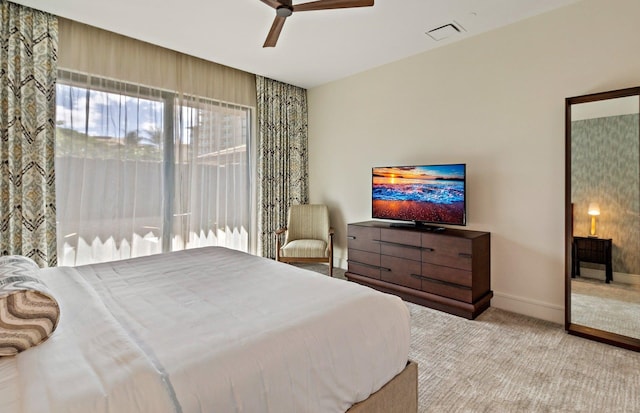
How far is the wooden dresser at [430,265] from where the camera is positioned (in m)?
2.97

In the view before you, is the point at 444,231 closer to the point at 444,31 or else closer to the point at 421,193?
the point at 421,193

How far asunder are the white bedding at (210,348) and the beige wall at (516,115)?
7.20ft

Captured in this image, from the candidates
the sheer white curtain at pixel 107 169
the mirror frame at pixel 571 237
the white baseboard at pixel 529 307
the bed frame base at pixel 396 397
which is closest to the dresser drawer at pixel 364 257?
the white baseboard at pixel 529 307

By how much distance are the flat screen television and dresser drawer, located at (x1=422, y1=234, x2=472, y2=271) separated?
285 mm

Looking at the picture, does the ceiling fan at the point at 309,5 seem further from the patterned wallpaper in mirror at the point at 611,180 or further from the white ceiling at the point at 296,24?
the patterned wallpaper in mirror at the point at 611,180

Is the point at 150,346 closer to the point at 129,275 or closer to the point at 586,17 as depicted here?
the point at 129,275

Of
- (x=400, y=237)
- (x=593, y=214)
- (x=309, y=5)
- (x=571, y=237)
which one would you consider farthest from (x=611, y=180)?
(x=309, y=5)

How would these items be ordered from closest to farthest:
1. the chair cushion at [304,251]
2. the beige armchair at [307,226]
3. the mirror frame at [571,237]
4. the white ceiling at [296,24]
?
the mirror frame at [571,237], the white ceiling at [296,24], the chair cushion at [304,251], the beige armchair at [307,226]

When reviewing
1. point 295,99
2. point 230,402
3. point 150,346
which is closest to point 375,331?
point 230,402

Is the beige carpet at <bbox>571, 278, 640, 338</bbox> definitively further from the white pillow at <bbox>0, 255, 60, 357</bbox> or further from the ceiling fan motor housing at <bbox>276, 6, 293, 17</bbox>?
the white pillow at <bbox>0, 255, 60, 357</bbox>

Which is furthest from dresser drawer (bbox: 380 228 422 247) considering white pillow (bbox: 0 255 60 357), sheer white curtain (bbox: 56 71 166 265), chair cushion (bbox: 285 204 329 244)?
white pillow (bbox: 0 255 60 357)

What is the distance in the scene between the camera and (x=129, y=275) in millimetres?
1934

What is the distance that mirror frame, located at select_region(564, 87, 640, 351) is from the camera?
2416 mm

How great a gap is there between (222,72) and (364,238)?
286cm
